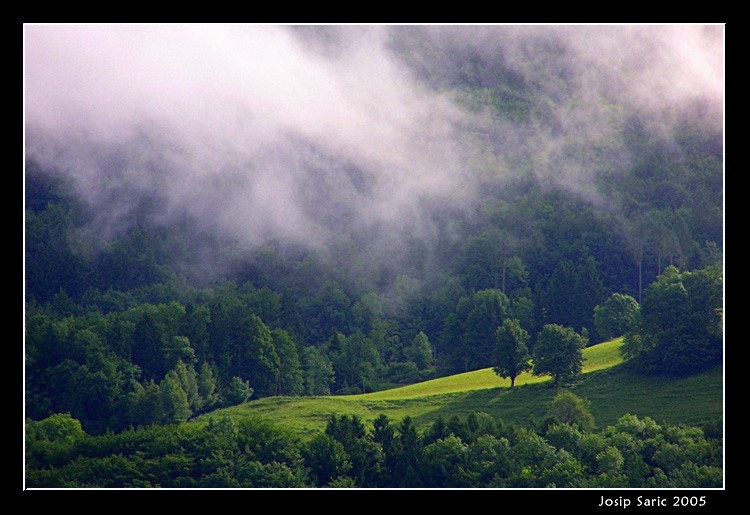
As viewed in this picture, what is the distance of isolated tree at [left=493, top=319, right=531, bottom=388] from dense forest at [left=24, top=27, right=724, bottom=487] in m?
9.94

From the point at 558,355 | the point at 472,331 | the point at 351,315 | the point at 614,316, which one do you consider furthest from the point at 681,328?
the point at 351,315

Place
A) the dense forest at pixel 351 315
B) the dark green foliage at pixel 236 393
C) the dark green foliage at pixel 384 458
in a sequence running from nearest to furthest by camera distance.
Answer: the dark green foliage at pixel 384 458, the dense forest at pixel 351 315, the dark green foliage at pixel 236 393

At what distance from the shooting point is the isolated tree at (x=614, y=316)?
416 ft

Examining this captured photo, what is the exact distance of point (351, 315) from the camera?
157 metres

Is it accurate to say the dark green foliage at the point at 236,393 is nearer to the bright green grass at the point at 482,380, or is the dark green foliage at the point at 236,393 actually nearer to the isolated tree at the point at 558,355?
the bright green grass at the point at 482,380

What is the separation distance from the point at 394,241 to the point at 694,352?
92343 mm

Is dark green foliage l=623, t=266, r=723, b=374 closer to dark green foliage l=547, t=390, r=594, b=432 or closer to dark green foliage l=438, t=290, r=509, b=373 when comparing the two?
dark green foliage l=547, t=390, r=594, b=432

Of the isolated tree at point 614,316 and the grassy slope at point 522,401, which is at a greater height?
the isolated tree at point 614,316

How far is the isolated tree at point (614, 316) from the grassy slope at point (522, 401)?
1768 cm

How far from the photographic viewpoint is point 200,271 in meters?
176

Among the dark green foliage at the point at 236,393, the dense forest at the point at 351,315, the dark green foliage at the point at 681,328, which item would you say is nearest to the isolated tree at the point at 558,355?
the dark green foliage at the point at 681,328

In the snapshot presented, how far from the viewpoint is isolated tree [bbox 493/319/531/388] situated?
104 meters

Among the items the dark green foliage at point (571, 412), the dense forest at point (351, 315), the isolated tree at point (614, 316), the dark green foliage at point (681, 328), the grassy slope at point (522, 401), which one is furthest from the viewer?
the isolated tree at point (614, 316)

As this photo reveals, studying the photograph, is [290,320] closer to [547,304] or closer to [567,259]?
[547,304]
